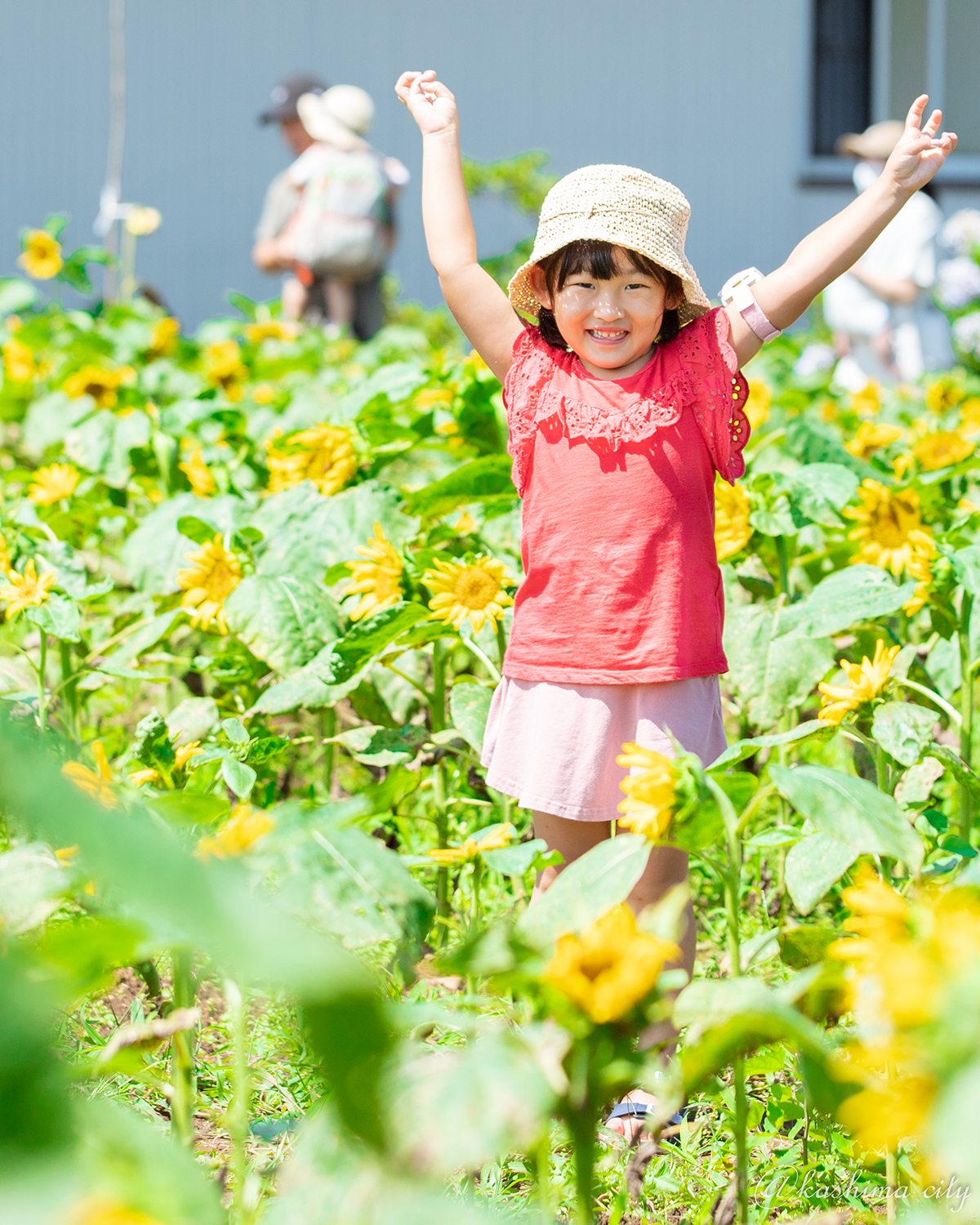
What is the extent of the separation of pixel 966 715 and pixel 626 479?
0.50 metres

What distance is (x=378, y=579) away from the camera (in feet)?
6.07

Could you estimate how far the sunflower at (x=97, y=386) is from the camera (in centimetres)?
309

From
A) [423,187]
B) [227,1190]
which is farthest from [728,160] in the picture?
[227,1190]

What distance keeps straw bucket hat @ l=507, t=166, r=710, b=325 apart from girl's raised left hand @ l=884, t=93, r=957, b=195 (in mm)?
253

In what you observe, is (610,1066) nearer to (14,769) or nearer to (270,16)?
(14,769)

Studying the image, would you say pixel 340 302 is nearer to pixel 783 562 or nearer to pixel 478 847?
pixel 783 562

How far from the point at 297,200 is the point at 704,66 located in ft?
12.4

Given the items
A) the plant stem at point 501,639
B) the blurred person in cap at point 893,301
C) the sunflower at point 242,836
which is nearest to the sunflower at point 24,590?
the plant stem at point 501,639

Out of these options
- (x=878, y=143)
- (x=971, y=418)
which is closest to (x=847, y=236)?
(x=971, y=418)

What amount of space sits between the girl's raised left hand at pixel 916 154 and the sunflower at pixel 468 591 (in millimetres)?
679

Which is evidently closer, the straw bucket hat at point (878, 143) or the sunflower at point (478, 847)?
the sunflower at point (478, 847)

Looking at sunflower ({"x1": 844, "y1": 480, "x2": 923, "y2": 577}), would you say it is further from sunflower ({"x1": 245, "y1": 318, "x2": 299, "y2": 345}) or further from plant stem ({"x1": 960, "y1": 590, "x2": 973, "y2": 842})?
sunflower ({"x1": 245, "y1": 318, "x2": 299, "y2": 345})

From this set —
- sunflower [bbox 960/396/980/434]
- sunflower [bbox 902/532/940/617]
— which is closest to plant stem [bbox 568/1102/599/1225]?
sunflower [bbox 902/532/940/617]

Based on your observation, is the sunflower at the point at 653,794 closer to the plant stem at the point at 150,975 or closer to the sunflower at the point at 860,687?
the sunflower at the point at 860,687
